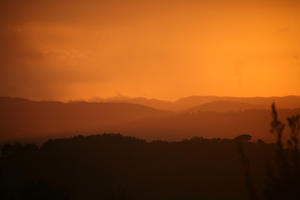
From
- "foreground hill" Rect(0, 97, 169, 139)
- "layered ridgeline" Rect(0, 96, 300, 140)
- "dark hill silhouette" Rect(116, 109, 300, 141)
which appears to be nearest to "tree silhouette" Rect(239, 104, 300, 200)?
"dark hill silhouette" Rect(116, 109, 300, 141)

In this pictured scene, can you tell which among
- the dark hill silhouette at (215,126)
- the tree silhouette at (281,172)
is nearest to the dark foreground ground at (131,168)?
the tree silhouette at (281,172)

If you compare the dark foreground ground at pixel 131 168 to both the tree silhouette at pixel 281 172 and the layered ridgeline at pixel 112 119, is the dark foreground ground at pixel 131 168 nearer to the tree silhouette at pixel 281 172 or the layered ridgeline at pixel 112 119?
the tree silhouette at pixel 281 172

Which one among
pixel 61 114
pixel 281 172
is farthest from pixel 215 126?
pixel 61 114

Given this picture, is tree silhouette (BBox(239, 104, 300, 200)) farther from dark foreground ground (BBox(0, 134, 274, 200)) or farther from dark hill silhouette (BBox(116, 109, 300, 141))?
dark hill silhouette (BBox(116, 109, 300, 141))

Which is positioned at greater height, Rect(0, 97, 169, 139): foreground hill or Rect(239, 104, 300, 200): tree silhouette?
Rect(0, 97, 169, 139): foreground hill

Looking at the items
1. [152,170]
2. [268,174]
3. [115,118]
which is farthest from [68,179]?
[115,118]
